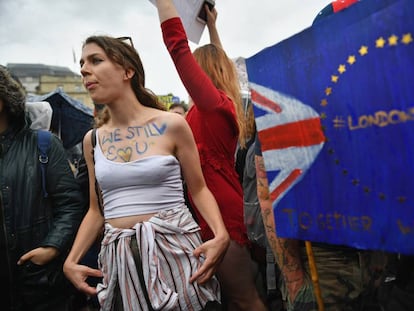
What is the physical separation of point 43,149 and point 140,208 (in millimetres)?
861

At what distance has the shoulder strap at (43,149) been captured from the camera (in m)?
2.14

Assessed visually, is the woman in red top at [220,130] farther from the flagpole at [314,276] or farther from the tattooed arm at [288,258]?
the flagpole at [314,276]

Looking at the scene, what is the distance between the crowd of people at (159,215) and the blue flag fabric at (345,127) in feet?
0.71

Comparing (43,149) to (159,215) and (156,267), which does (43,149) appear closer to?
(159,215)

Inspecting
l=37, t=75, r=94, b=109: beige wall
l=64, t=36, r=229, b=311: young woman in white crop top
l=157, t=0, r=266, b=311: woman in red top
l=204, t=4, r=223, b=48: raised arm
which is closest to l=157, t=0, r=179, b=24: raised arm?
l=157, t=0, r=266, b=311: woman in red top

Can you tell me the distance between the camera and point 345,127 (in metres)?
1.20

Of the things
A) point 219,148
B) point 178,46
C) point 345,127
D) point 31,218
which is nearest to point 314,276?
point 345,127

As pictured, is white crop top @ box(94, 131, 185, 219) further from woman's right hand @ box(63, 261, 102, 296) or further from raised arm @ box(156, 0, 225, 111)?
raised arm @ box(156, 0, 225, 111)

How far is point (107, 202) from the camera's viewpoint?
1727mm

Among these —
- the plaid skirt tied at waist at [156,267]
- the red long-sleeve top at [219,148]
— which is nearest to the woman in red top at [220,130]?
the red long-sleeve top at [219,148]

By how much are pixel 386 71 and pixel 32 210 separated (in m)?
1.82

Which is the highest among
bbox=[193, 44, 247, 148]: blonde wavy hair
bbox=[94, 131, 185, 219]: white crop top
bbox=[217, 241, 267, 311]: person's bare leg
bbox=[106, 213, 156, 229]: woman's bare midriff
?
bbox=[193, 44, 247, 148]: blonde wavy hair

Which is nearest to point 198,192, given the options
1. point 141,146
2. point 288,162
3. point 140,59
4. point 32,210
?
point 141,146

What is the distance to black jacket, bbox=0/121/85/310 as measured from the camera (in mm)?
2043
